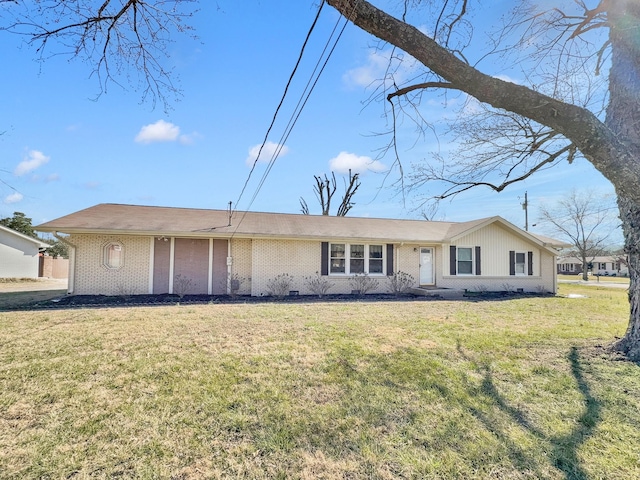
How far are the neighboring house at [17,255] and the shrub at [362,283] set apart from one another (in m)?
21.8

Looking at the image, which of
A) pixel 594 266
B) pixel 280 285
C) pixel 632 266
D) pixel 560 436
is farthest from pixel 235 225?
pixel 594 266

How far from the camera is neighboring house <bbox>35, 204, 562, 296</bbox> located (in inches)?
488

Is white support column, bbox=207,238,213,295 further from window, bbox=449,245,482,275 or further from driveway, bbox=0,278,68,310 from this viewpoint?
window, bbox=449,245,482,275

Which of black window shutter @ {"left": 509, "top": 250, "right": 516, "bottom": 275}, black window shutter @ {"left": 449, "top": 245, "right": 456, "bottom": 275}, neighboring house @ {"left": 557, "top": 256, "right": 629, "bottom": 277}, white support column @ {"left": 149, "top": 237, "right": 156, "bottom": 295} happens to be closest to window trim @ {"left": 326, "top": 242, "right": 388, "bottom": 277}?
black window shutter @ {"left": 449, "top": 245, "right": 456, "bottom": 275}

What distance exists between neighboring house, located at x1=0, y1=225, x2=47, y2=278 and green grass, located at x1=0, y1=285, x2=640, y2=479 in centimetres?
1964

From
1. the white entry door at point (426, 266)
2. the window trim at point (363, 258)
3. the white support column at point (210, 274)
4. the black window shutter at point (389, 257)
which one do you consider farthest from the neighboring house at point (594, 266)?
the white support column at point (210, 274)

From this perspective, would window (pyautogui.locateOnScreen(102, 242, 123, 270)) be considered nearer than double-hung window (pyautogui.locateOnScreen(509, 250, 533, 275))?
Yes

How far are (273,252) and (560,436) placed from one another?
11349mm

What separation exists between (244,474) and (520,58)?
25.6ft

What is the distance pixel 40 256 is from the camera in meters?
23.7

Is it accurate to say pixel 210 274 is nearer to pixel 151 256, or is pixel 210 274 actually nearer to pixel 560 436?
pixel 151 256

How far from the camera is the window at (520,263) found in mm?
16391

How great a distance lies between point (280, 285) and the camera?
43.4ft

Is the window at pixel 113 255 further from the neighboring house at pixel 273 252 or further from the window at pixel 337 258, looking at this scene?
the window at pixel 337 258
